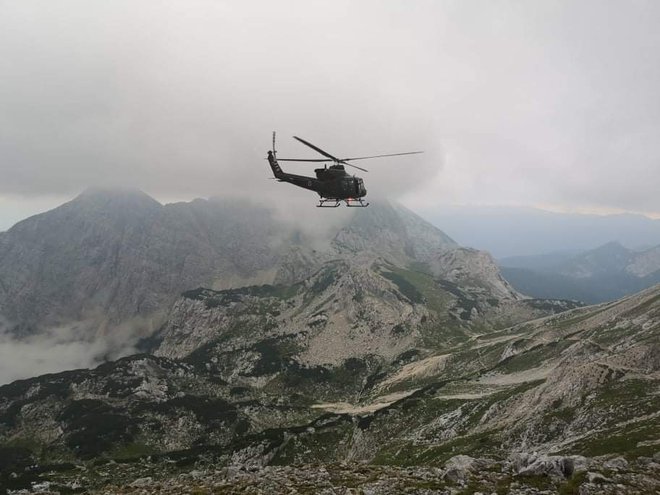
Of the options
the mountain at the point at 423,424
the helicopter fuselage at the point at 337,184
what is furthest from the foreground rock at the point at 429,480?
the helicopter fuselage at the point at 337,184

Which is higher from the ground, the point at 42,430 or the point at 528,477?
the point at 528,477

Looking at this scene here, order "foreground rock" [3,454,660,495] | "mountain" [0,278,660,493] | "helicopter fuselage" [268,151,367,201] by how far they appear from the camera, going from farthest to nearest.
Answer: "helicopter fuselage" [268,151,367,201] → "mountain" [0,278,660,493] → "foreground rock" [3,454,660,495]

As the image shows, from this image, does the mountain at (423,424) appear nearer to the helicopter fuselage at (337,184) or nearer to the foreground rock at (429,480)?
the foreground rock at (429,480)

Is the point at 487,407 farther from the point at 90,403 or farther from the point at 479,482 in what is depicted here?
the point at 90,403

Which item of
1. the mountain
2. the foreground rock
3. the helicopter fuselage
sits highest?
the helicopter fuselage

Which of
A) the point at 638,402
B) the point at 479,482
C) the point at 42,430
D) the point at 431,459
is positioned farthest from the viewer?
the point at 42,430

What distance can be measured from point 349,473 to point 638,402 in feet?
138

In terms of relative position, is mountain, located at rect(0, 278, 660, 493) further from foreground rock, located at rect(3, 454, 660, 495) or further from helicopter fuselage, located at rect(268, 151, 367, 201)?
helicopter fuselage, located at rect(268, 151, 367, 201)

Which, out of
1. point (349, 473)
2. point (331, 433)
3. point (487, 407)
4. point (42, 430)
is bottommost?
point (42, 430)

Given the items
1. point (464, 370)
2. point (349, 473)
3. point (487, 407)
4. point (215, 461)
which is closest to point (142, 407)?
point (215, 461)

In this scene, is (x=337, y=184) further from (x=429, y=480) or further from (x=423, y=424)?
(x=423, y=424)

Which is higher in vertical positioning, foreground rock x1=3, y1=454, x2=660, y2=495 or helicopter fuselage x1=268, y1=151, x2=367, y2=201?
helicopter fuselage x1=268, y1=151, x2=367, y2=201

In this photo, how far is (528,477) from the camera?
103 ft

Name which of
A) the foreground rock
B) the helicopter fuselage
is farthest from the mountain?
the helicopter fuselage
